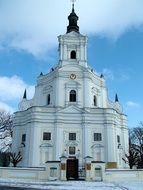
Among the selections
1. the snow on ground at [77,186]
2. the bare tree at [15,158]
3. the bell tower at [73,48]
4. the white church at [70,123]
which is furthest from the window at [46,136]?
the snow on ground at [77,186]

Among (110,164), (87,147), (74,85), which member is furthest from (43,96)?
(110,164)

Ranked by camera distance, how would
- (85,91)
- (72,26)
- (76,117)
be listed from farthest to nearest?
(72,26), (85,91), (76,117)

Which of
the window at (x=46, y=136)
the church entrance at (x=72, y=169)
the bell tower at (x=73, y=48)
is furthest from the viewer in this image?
the bell tower at (x=73, y=48)

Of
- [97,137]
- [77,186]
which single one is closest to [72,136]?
[97,137]

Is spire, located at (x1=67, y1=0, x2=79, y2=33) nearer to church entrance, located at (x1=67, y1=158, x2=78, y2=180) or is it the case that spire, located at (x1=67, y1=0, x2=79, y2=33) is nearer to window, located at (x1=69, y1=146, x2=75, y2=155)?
window, located at (x1=69, y1=146, x2=75, y2=155)

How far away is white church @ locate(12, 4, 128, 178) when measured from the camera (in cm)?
4184

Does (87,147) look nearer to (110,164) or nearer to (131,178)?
(110,164)

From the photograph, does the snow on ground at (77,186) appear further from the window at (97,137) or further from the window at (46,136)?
the window at (97,137)

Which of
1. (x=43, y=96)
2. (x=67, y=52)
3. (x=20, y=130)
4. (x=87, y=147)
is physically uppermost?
(x=67, y=52)

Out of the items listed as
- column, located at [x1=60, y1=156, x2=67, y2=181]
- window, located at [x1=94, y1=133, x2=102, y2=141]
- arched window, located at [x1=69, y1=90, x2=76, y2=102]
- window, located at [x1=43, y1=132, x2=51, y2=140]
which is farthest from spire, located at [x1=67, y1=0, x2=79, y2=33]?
column, located at [x1=60, y1=156, x2=67, y2=181]

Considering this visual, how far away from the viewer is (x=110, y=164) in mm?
40938

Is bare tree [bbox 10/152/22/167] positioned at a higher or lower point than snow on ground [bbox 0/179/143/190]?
higher

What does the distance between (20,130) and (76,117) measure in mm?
9001

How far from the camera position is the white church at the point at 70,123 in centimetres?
4184
